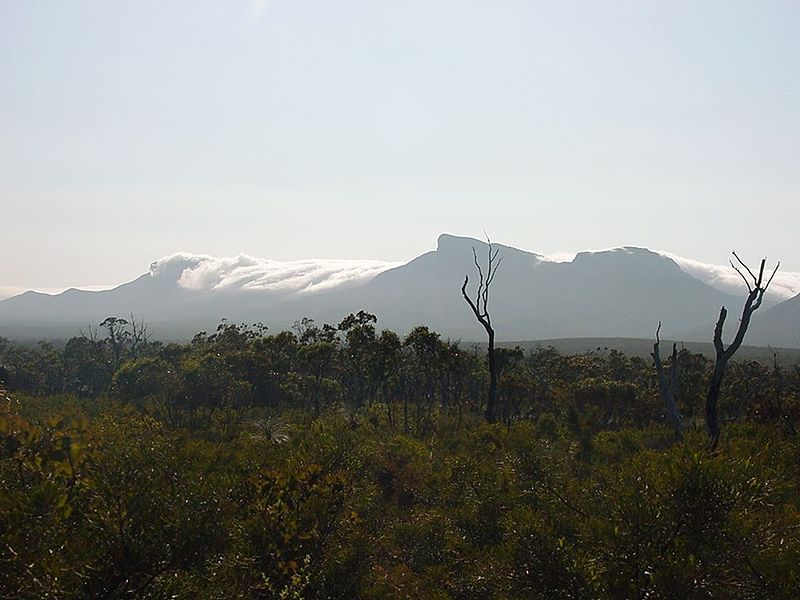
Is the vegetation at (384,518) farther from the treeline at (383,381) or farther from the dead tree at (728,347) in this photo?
the treeline at (383,381)

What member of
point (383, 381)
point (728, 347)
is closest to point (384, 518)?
point (728, 347)

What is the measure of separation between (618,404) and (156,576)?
35076 mm

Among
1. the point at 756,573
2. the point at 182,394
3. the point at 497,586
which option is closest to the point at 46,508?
the point at 497,586

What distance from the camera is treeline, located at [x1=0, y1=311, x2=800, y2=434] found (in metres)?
38.2

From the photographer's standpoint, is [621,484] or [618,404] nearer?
[621,484]

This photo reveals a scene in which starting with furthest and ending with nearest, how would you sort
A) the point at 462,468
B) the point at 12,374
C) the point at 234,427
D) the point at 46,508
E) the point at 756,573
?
the point at 12,374, the point at 234,427, the point at 462,468, the point at 46,508, the point at 756,573

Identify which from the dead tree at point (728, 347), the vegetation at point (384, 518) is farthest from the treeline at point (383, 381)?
the vegetation at point (384, 518)

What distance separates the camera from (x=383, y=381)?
1638 inches

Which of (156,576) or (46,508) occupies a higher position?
(46,508)

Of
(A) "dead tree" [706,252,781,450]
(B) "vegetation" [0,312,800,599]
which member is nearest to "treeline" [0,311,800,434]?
(A) "dead tree" [706,252,781,450]

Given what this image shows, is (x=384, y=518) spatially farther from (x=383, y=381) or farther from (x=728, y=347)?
(x=383, y=381)

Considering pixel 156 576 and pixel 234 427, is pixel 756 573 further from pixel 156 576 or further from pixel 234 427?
pixel 234 427

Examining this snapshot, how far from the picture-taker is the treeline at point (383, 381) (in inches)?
1502

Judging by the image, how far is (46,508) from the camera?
372 inches
